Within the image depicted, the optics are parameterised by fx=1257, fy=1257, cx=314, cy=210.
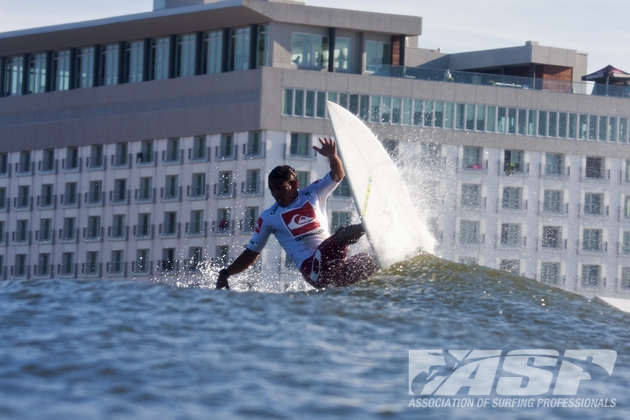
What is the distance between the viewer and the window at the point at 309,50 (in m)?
75.4

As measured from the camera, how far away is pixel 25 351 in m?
9.18

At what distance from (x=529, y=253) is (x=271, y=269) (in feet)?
54.4

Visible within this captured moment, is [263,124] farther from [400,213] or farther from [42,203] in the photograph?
[400,213]

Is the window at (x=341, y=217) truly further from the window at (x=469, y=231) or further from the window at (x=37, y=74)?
the window at (x=37, y=74)

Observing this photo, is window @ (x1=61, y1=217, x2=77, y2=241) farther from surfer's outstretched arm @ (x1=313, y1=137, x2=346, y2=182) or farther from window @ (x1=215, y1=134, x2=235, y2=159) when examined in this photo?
surfer's outstretched arm @ (x1=313, y1=137, x2=346, y2=182)

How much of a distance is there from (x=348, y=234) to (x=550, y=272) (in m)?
64.2

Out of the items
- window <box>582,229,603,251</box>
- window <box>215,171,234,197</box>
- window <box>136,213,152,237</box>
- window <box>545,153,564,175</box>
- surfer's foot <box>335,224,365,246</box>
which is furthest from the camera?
window <box>136,213,152,237</box>

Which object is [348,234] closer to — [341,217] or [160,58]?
[341,217]

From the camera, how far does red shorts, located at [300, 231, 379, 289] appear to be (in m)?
13.8

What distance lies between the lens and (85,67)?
8231 centimetres

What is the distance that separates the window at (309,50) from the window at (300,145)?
459 cm

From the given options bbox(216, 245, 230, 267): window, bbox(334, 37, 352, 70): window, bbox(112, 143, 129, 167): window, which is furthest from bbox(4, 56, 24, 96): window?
bbox(334, 37, 352, 70): window

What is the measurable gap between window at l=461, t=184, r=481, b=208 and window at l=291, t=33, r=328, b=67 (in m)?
11.4

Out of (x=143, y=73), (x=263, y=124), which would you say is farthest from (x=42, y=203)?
(x=263, y=124)
